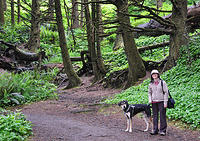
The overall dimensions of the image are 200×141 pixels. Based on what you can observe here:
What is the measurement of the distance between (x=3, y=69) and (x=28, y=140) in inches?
478

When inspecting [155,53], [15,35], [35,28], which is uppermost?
[35,28]

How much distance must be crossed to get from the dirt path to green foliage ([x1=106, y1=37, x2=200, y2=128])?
0.67 m

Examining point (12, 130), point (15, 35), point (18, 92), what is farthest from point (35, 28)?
point (12, 130)

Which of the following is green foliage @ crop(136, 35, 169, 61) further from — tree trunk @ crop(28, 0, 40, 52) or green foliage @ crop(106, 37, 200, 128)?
tree trunk @ crop(28, 0, 40, 52)

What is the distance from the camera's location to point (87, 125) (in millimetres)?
6887

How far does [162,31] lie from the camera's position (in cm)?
1121

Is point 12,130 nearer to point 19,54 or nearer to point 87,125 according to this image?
point 87,125

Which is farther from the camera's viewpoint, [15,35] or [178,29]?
[15,35]

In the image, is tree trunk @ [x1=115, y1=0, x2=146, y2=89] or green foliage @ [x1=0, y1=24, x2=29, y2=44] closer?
tree trunk @ [x1=115, y1=0, x2=146, y2=89]

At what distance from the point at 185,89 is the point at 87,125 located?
4.12 metres

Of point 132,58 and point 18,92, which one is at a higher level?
point 132,58

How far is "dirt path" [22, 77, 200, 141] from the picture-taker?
5430 millimetres

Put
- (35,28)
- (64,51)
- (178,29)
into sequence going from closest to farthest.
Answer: (178,29) → (64,51) → (35,28)

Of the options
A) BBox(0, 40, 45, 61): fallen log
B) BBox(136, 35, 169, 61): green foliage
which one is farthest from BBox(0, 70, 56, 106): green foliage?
BBox(136, 35, 169, 61): green foliage
